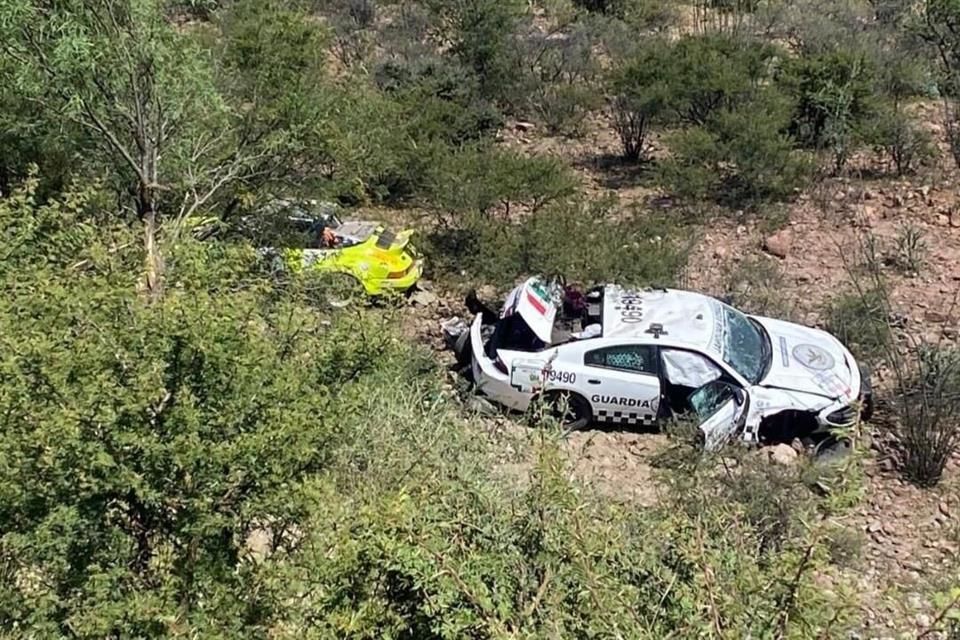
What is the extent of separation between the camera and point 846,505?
3.19 m

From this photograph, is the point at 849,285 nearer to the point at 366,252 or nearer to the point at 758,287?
the point at 758,287

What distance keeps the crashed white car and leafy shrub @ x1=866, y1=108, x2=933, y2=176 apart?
7.26 m

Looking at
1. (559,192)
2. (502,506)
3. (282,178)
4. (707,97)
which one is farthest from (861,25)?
(502,506)

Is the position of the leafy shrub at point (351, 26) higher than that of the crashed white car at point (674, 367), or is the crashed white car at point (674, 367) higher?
the crashed white car at point (674, 367)

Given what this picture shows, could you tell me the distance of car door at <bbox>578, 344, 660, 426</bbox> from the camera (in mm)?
8828

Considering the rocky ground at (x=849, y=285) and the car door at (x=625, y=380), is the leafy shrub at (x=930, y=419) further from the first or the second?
the car door at (x=625, y=380)

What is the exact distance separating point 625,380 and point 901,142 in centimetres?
934

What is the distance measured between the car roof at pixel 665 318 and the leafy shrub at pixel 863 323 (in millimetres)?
1883

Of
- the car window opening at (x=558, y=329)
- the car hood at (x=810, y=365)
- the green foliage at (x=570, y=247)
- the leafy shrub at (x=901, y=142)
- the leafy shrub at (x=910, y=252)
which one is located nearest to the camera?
the car hood at (x=810, y=365)

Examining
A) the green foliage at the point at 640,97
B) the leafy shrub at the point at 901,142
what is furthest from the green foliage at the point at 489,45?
the leafy shrub at the point at 901,142

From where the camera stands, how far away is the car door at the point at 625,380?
348 inches

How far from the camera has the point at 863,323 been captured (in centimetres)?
1047

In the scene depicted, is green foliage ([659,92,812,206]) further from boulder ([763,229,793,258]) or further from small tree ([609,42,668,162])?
small tree ([609,42,668,162])

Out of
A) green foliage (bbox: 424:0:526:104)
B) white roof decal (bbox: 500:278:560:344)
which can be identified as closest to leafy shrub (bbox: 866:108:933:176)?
green foliage (bbox: 424:0:526:104)
